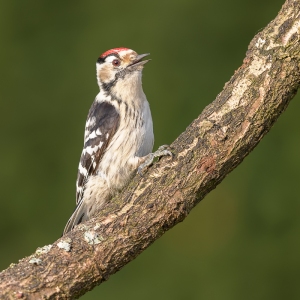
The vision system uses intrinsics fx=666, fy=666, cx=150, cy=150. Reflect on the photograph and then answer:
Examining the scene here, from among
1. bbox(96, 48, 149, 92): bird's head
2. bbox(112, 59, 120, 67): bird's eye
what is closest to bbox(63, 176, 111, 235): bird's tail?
bbox(96, 48, 149, 92): bird's head

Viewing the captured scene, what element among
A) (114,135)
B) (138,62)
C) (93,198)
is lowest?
(93,198)

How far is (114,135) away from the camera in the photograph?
371 centimetres

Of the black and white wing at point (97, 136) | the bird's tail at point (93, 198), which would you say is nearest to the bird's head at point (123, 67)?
the black and white wing at point (97, 136)

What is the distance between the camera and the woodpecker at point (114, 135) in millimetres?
3646

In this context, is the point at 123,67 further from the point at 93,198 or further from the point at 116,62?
the point at 93,198

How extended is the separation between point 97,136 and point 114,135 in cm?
11

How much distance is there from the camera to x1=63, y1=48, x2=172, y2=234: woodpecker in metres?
3.65

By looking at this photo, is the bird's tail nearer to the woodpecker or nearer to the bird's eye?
the woodpecker

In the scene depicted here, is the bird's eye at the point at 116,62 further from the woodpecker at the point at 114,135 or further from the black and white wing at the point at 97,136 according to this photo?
the black and white wing at the point at 97,136

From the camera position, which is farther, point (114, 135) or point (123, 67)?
point (123, 67)

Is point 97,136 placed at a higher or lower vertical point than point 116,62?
lower

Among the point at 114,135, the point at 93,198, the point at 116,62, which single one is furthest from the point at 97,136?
the point at 116,62

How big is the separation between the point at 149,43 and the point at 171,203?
9.52ft

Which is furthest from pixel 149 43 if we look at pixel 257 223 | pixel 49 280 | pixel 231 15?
pixel 49 280
